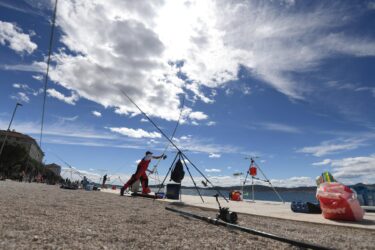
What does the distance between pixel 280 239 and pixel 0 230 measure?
3.93 meters

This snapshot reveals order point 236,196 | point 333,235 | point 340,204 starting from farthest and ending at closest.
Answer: point 236,196, point 340,204, point 333,235

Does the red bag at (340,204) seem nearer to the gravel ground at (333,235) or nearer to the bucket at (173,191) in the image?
the gravel ground at (333,235)

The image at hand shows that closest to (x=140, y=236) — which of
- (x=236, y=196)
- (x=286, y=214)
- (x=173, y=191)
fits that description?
(x=286, y=214)

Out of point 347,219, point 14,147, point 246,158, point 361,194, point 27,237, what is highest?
point 14,147

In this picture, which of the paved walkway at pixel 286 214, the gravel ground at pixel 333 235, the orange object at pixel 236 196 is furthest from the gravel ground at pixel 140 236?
the orange object at pixel 236 196

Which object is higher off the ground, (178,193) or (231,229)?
(178,193)

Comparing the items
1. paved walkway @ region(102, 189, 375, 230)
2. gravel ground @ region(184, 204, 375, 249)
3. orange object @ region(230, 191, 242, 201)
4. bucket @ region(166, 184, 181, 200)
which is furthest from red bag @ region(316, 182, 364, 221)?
orange object @ region(230, 191, 242, 201)

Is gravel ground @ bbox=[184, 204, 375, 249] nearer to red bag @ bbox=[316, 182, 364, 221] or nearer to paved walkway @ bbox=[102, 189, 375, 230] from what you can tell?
paved walkway @ bbox=[102, 189, 375, 230]

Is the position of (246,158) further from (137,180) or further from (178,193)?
(137,180)

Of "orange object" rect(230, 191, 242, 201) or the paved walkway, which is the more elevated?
"orange object" rect(230, 191, 242, 201)

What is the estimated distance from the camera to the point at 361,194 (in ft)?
40.3

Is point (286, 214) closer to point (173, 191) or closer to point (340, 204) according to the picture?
point (340, 204)

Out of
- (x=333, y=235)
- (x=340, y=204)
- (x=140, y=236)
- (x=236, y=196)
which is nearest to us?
(x=140, y=236)

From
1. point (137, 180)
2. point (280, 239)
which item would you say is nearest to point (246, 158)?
point (137, 180)
